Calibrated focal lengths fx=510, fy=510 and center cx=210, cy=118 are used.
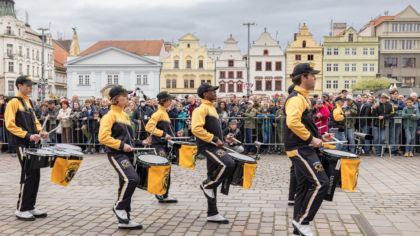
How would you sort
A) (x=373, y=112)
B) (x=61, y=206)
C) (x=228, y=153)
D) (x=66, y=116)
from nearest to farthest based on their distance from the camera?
(x=228, y=153) → (x=61, y=206) → (x=373, y=112) → (x=66, y=116)

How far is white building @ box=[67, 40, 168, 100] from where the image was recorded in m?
73.2

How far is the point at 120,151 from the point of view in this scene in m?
7.10

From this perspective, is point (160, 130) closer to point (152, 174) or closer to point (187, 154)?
point (187, 154)

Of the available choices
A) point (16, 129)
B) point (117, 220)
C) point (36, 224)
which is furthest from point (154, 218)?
point (16, 129)

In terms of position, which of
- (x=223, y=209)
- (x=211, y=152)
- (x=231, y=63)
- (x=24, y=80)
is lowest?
(x=223, y=209)

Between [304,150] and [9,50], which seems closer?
[304,150]

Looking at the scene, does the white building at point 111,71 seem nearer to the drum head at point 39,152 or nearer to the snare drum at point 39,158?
the drum head at point 39,152

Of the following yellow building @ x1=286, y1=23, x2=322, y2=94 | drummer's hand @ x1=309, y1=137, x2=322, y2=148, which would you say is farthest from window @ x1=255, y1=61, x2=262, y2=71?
drummer's hand @ x1=309, y1=137, x2=322, y2=148

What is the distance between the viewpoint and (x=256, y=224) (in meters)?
7.15

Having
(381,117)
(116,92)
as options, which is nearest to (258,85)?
(381,117)

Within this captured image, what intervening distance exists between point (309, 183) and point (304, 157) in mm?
328

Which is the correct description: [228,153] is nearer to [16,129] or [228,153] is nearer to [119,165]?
[119,165]

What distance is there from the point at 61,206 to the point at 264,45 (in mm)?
64641

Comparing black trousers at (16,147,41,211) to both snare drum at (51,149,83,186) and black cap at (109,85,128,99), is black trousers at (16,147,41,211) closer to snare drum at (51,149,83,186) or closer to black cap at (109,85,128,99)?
snare drum at (51,149,83,186)
